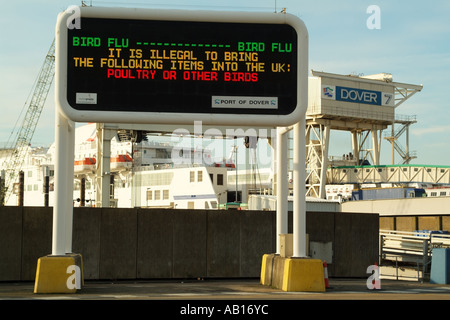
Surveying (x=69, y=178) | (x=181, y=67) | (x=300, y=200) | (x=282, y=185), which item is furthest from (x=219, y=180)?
(x=181, y=67)

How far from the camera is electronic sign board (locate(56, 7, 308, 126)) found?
54.8ft

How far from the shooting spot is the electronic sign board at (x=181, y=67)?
16.7 m

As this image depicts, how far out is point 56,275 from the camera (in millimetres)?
16359

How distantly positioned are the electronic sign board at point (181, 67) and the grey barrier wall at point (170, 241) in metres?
6.31

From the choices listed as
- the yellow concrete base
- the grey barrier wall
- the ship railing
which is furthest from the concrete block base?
the ship railing

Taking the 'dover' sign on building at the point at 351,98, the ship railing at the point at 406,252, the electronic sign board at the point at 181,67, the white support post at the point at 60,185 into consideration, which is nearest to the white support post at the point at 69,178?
the white support post at the point at 60,185

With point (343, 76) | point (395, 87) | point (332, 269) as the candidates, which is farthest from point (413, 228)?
point (395, 87)

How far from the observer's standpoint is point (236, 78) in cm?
1700

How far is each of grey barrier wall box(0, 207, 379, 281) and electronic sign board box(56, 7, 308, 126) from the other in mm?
6311

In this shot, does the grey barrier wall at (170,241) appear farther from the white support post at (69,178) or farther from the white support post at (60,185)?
the white support post at (60,185)

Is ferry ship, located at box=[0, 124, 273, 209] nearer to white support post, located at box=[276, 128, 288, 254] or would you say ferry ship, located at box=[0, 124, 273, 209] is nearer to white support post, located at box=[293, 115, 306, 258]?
white support post, located at box=[276, 128, 288, 254]

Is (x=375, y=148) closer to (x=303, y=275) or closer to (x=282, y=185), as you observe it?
(x=282, y=185)

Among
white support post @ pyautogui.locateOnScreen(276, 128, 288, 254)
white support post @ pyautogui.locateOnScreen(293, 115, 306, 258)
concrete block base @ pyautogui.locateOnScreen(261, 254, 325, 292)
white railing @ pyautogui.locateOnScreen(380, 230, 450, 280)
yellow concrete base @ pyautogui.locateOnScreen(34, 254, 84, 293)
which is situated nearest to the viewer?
yellow concrete base @ pyautogui.locateOnScreen(34, 254, 84, 293)
